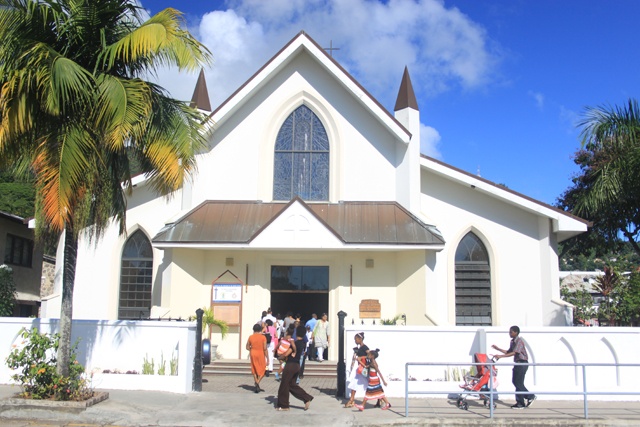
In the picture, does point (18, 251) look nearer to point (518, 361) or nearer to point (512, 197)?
point (512, 197)

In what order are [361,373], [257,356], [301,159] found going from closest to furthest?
[361,373] < [257,356] < [301,159]

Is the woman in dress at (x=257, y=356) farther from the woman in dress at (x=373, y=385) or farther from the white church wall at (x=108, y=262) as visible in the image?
the white church wall at (x=108, y=262)

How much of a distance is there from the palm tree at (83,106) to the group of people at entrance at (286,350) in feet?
12.3

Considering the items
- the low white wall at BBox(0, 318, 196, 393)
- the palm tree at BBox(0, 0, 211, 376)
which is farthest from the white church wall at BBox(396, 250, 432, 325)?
the palm tree at BBox(0, 0, 211, 376)

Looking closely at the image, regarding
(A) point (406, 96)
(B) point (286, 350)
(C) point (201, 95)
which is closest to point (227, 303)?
(B) point (286, 350)

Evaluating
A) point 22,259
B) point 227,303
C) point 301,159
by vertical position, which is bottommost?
point 227,303

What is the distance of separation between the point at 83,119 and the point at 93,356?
530 cm

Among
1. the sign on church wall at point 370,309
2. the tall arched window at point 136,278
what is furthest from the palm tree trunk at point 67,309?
the sign on church wall at point 370,309

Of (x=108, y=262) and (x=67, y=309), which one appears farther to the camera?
(x=108, y=262)

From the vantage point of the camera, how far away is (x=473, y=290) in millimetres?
18016

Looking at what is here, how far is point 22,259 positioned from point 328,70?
15.0 m

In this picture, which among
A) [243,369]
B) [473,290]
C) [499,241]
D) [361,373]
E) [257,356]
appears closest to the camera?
[361,373]

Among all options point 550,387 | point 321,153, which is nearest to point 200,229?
point 321,153

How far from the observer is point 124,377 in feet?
41.8
